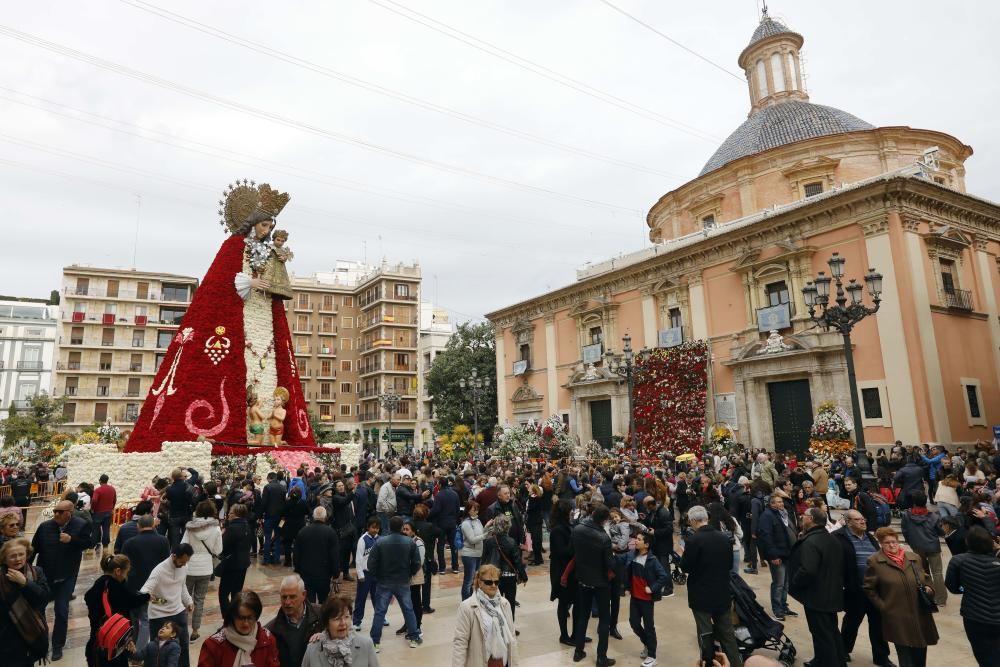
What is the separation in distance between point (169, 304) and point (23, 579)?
5197 cm

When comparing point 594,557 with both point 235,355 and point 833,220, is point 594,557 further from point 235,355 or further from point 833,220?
point 833,220

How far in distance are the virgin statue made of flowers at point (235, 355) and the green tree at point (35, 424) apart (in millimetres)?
21699

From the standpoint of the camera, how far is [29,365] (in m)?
52.2

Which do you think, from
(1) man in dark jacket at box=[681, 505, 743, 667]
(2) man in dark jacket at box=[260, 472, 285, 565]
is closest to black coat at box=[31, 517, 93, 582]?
(2) man in dark jacket at box=[260, 472, 285, 565]

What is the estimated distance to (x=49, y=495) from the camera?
20844 mm

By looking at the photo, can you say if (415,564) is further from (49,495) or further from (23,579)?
(49,495)

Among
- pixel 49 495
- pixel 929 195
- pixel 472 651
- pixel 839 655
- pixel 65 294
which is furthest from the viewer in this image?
pixel 65 294

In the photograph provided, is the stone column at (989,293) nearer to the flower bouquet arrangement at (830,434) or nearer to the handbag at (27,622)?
the flower bouquet arrangement at (830,434)

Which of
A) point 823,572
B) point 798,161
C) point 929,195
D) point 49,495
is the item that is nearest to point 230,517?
point 823,572

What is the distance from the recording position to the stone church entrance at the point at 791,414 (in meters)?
19.5

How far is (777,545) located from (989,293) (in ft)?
62.1

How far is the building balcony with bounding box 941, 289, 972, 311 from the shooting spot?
18150 mm

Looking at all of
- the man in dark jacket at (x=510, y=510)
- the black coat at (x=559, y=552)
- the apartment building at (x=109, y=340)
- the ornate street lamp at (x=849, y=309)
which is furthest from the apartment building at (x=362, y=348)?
the black coat at (x=559, y=552)

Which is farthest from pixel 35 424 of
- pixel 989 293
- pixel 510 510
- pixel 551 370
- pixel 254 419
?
pixel 989 293
